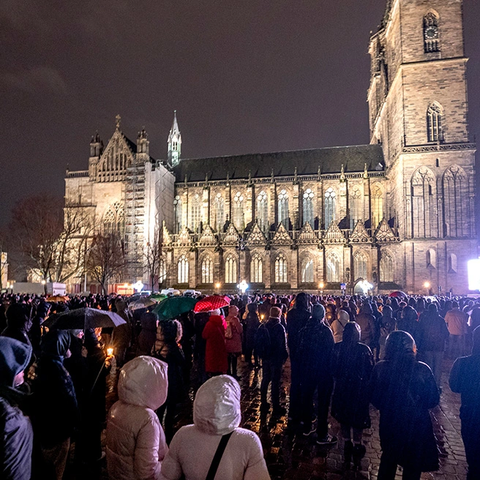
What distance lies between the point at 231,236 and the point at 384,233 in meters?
16.5

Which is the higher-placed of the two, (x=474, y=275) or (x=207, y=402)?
(x=474, y=275)

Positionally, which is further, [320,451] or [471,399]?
[320,451]

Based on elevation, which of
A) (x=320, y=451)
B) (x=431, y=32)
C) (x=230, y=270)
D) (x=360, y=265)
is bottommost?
(x=320, y=451)

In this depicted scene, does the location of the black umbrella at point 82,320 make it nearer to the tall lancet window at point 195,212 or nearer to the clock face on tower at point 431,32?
the tall lancet window at point 195,212

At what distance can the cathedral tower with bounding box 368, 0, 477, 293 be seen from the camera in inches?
1619

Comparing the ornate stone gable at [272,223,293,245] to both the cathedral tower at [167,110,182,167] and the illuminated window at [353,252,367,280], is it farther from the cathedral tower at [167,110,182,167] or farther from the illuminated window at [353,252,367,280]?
the cathedral tower at [167,110,182,167]

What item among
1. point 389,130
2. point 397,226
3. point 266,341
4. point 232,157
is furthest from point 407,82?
point 266,341

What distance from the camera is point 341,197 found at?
49.4 metres

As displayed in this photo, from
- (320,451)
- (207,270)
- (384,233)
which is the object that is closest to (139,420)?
(320,451)

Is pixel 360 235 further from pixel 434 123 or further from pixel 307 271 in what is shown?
pixel 434 123

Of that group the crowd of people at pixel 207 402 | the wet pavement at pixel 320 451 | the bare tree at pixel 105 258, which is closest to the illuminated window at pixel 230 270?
the bare tree at pixel 105 258

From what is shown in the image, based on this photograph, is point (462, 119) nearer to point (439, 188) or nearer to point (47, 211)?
point (439, 188)

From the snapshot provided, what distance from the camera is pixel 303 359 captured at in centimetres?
697

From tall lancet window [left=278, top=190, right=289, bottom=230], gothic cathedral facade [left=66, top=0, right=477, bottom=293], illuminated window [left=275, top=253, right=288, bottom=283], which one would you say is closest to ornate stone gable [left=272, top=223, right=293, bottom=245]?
gothic cathedral facade [left=66, top=0, right=477, bottom=293]
